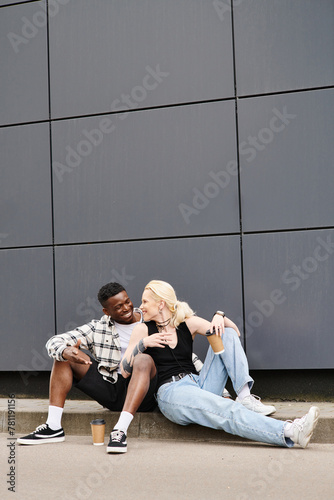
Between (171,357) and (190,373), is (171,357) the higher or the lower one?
the higher one

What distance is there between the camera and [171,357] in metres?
4.93

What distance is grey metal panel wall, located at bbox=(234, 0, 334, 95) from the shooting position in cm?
599

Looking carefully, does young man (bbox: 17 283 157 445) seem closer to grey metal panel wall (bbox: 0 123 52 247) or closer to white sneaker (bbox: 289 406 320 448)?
white sneaker (bbox: 289 406 320 448)

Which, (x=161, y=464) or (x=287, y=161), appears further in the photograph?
(x=287, y=161)

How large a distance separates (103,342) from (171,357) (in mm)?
661

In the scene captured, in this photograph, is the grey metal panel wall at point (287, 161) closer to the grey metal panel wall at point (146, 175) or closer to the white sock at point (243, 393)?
the grey metal panel wall at point (146, 175)

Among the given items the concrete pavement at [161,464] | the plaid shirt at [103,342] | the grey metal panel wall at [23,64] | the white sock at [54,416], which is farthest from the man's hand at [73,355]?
the grey metal panel wall at [23,64]

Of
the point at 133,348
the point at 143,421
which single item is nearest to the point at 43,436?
the point at 143,421

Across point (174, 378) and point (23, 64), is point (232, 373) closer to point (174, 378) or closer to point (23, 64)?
point (174, 378)

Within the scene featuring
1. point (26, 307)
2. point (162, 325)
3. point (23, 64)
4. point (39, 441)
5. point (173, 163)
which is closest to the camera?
point (39, 441)

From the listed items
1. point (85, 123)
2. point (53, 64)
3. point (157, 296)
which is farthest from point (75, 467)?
point (53, 64)

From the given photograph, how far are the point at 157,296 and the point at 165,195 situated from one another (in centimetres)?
169

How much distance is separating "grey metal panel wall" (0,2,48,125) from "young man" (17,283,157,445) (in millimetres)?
2653

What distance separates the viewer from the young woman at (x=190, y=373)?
14.4 feet
